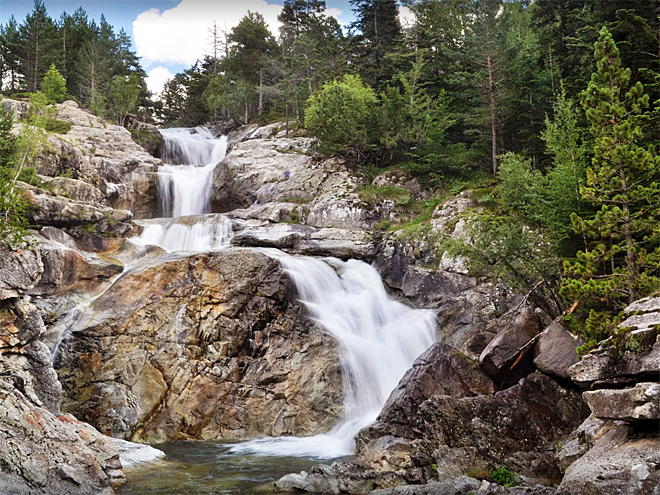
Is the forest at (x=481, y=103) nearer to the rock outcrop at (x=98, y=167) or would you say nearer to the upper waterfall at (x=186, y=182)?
the rock outcrop at (x=98, y=167)

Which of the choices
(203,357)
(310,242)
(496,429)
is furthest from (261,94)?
(496,429)

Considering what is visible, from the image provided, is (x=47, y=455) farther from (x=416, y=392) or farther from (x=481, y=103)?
(x=481, y=103)

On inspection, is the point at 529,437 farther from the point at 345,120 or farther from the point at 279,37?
the point at 279,37

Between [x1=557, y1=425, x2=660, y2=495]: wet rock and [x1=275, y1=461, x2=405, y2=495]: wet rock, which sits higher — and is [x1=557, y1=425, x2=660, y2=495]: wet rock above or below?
above

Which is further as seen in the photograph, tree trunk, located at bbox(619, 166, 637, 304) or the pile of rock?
tree trunk, located at bbox(619, 166, 637, 304)

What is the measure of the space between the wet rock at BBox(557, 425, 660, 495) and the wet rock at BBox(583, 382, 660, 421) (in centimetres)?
49

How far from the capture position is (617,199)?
1432 cm

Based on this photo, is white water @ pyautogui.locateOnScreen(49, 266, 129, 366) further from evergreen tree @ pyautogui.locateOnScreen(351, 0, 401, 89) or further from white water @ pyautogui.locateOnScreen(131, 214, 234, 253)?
evergreen tree @ pyautogui.locateOnScreen(351, 0, 401, 89)

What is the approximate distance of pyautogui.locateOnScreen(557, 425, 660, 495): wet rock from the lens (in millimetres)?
7895

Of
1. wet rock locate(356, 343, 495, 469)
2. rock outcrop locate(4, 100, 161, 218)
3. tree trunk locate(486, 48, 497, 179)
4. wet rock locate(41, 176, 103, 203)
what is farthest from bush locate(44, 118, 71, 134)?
wet rock locate(356, 343, 495, 469)

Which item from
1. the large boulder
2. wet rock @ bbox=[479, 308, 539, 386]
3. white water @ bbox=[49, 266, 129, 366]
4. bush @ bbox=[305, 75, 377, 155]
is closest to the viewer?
the large boulder

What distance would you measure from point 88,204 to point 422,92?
75.5 ft

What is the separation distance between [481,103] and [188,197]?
22557 millimetres

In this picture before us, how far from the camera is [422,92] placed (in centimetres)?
3459
